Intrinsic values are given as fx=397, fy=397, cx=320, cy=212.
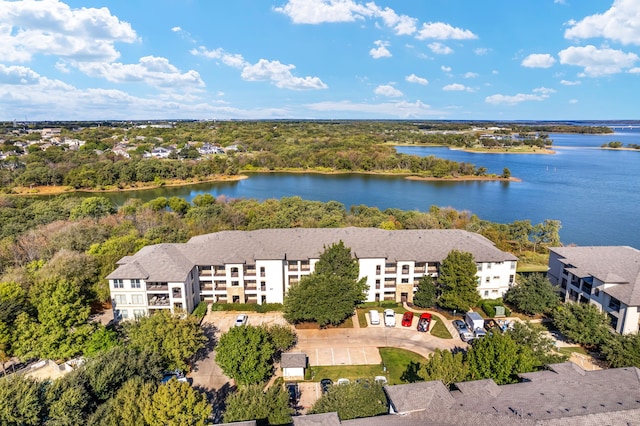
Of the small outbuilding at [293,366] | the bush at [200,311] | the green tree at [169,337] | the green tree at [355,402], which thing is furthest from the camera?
the bush at [200,311]

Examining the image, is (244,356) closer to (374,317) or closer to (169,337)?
(169,337)

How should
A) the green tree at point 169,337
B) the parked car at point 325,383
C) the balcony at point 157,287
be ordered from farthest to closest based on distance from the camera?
the balcony at point 157,287
the parked car at point 325,383
the green tree at point 169,337

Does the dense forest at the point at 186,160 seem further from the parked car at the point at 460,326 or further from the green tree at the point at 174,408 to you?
the green tree at the point at 174,408

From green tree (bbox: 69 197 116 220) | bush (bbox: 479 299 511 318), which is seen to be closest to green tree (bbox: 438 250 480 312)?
bush (bbox: 479 299 511 318)

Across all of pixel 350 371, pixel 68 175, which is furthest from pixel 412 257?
pixel 68 175

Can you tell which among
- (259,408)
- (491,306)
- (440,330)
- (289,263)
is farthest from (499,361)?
(289,263)

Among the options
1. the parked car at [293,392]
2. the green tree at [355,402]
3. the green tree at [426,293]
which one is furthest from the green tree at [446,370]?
the green tree at [426,293]

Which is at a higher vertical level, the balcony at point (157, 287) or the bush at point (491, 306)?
the balcony at point (157, 287)

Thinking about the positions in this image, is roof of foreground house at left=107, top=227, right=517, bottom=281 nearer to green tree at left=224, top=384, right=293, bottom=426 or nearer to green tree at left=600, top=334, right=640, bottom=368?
green tree at left=600, top=334, right=640, bottom=368
